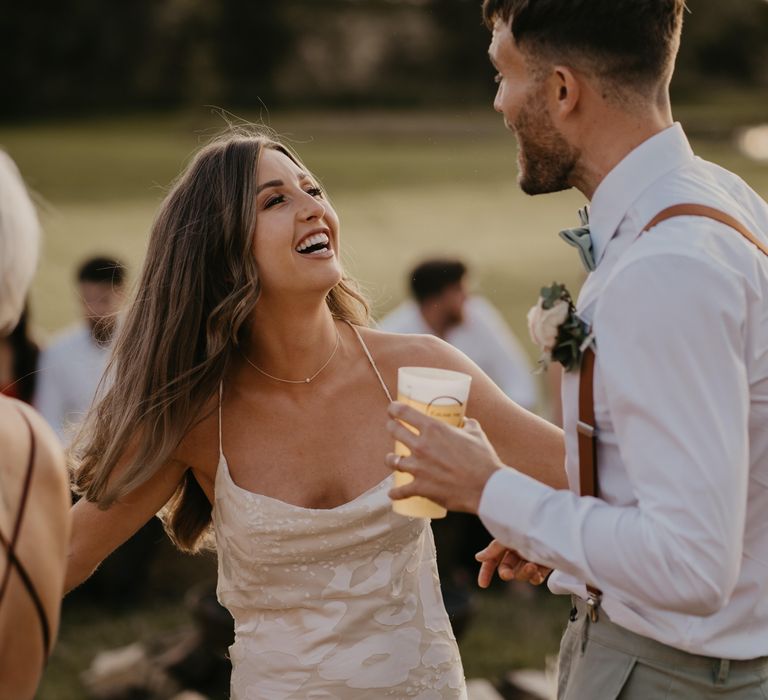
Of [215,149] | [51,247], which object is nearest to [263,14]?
[51,247]

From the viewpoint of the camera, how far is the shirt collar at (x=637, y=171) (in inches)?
81.8

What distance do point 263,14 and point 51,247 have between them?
27.8 m

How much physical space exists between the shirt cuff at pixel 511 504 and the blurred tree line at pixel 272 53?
39.0 meters

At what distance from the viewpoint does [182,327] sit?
10.0 feet

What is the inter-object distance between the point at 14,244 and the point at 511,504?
3.17 ft

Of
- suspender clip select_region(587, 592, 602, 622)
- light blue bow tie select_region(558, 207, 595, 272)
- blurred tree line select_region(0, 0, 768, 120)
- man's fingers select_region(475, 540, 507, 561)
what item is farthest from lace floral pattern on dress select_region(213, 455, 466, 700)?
blurred tree line select_region(0, 0, 768, 120)

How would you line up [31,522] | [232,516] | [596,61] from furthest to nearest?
[232,516] → [596,61] → [31,522]

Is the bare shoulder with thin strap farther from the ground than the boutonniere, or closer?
closer

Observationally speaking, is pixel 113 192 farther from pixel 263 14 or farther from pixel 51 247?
pixel 263 14

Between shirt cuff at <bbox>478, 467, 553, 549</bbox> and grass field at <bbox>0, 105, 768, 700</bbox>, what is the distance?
5.52ft

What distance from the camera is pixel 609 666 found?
223cm

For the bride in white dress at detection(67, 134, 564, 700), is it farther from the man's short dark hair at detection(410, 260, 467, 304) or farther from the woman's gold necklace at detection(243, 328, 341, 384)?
the man's short dark hair at detection(410, 260, 467, 304)

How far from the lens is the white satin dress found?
2.87 m

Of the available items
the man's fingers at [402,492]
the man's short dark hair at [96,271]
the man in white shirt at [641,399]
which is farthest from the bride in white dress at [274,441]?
the man's short dark hair at [96,271]
